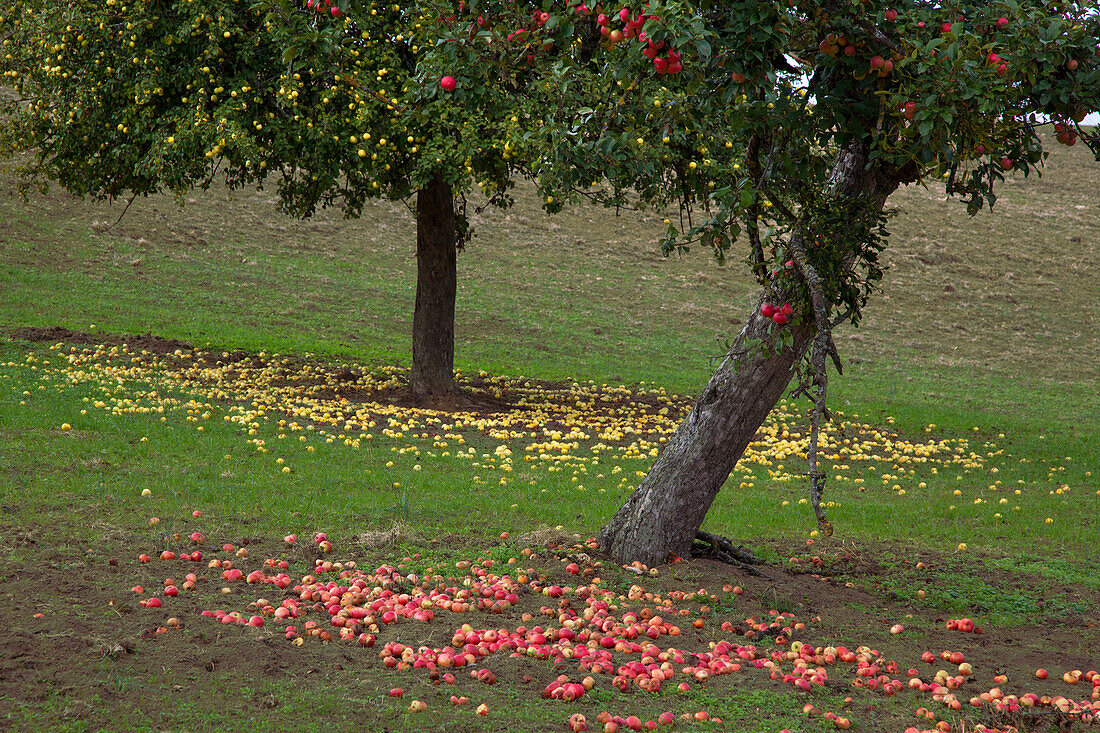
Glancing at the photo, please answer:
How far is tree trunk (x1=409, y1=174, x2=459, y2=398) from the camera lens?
14.2m

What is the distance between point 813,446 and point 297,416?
850 cm

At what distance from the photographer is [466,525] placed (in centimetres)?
784

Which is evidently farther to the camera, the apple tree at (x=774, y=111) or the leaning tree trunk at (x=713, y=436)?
the leaning tree trunk at (x=713, y=436)

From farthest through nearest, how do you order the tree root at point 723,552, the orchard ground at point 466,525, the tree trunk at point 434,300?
the tree trunk at point 434,300 < the tree root at point 723,552 < the orchard ground at point 466,525

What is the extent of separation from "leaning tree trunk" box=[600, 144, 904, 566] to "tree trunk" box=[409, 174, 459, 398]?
797cm

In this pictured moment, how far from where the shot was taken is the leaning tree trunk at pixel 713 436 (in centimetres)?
615

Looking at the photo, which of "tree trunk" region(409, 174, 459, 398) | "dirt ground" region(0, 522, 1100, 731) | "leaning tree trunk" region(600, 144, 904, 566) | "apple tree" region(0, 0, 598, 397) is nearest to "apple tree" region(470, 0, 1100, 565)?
"leaning tree trunk" region(600, 144, 904, 566)

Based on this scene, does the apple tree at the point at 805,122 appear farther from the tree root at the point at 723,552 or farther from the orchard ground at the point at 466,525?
the orchard ground at the point at 466,525

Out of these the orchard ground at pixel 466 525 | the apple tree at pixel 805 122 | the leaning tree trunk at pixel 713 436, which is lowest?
the orchard ground at pixel 466 525

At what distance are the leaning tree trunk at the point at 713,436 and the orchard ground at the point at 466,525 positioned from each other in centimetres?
32

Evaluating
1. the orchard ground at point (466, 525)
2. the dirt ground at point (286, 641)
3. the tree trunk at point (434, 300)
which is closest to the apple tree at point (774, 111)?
the dirt ground at point (286, 641)

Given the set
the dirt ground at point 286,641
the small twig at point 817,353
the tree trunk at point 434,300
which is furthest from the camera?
the tree trunk at point 434,300

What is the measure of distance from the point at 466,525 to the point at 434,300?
712cm

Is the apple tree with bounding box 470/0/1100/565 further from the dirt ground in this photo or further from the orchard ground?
the orchard ground
